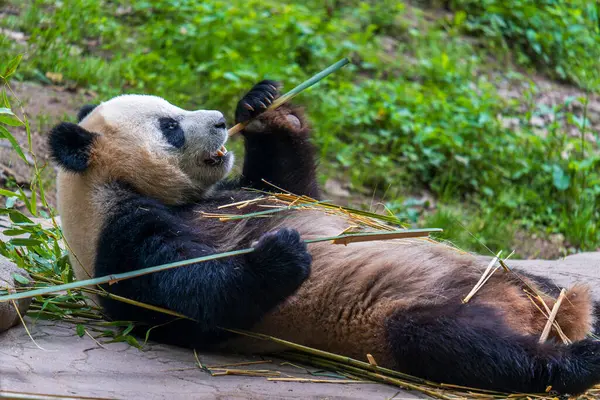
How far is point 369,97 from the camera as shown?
8.58 meters

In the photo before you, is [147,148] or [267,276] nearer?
[267,276]

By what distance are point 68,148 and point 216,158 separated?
78cm

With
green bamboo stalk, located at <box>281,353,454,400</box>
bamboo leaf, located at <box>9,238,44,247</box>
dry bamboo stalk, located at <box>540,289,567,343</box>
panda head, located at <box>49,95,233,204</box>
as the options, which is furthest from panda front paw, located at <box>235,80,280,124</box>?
dry bamboo stalk, located at <box>540,289,567,343</box>

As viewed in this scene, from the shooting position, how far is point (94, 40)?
8680 mm

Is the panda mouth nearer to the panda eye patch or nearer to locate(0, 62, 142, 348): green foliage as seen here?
the panda eye patch

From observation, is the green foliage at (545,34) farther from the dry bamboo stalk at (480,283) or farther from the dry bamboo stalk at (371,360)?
the dry bamboo stalk at (371,360)

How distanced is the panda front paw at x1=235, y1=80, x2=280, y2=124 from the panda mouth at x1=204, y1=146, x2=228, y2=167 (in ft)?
1.37

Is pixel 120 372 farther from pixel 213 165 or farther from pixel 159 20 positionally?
pixel 159 20

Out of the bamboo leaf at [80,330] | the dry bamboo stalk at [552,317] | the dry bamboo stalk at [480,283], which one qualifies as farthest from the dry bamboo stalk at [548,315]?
the bamboo leaf at [80,330]

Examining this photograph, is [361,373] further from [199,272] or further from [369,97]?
[369,97]

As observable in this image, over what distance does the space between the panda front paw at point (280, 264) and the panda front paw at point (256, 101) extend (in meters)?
1.30

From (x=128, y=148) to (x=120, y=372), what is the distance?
1.14 metres

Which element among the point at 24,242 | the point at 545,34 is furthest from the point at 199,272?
the point at 545,34

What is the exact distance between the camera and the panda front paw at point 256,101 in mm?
4426
